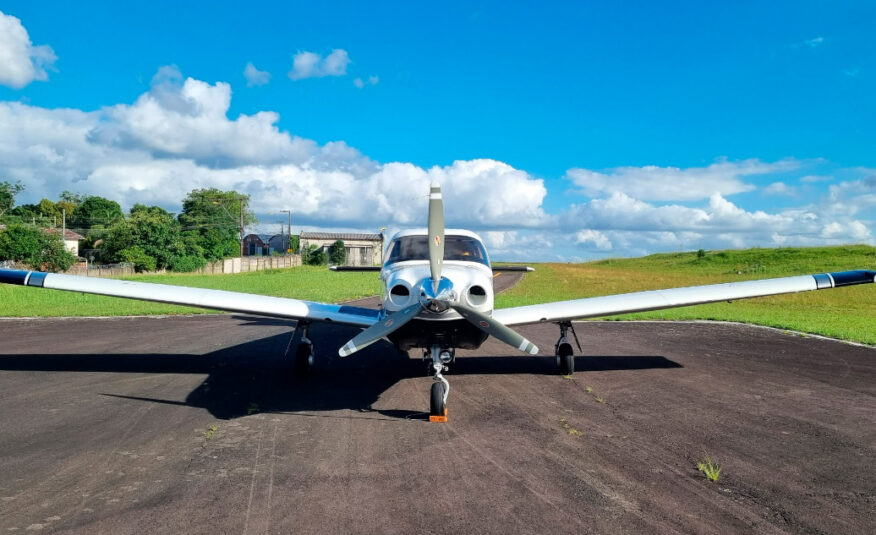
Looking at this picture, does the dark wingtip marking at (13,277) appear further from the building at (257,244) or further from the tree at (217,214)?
the building at (257,244)

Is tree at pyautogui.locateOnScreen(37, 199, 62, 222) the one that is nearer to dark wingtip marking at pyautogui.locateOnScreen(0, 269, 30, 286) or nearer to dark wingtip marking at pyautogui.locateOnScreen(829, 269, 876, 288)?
dark wingtip marking at pyautogui.locateOnScreen(0, 269, 30, 286)

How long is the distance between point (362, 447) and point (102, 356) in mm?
9196

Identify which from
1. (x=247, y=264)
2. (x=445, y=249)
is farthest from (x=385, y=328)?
(x=247, y=264)

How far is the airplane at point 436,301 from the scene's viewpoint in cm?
749

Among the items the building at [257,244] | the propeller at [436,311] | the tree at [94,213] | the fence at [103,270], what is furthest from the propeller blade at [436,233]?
the building at [257,244]

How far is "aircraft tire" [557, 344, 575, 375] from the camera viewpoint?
10.7 metres

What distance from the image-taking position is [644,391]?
9.38 m

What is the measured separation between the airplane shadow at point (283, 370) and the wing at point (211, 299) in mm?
1216

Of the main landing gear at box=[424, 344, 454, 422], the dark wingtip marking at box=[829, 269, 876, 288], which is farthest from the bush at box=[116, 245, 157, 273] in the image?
the dark wingtip marking at box=[829, 269, 876, 288]

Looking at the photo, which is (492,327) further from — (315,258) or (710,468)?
(315,258)

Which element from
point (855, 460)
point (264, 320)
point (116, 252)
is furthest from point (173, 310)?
point (116, 252)

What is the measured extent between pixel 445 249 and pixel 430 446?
3915 mm

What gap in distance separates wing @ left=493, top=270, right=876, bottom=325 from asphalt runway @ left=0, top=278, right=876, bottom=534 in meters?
1.25

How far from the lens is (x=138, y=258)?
56.0 meters
